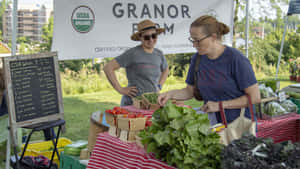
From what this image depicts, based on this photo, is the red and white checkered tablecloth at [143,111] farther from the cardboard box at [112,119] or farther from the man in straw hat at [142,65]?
the cardboard box at [112,119]

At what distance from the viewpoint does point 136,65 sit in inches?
157

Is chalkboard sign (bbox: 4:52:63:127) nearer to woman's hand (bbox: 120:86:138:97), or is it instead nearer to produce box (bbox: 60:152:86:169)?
produce box (bbox: 60:152:86:169)

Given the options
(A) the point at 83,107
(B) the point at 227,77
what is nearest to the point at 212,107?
(B) the point at 227,77

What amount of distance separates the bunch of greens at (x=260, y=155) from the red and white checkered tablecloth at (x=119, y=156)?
1.78ft

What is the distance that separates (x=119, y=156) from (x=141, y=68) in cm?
168

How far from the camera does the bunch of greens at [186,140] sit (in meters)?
1.86

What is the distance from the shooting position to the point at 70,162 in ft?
10.6

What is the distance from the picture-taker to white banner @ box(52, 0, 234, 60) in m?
4.02

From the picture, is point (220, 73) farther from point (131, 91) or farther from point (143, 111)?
point (131, 91)

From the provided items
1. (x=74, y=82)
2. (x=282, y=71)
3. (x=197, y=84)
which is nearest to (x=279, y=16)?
(x=282, y=71)

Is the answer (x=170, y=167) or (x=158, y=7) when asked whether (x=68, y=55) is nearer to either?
(x=158, y=7)

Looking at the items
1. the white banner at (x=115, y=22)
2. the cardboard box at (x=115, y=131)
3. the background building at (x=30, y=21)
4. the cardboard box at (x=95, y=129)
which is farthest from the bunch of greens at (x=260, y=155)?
the background building at (x=30, y=21)

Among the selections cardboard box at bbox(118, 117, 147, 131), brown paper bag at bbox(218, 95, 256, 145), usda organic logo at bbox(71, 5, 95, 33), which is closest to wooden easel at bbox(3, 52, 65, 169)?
usda organic logo at bbox(71, 5, 95, 33)

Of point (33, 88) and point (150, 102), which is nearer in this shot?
point (150, 102)
